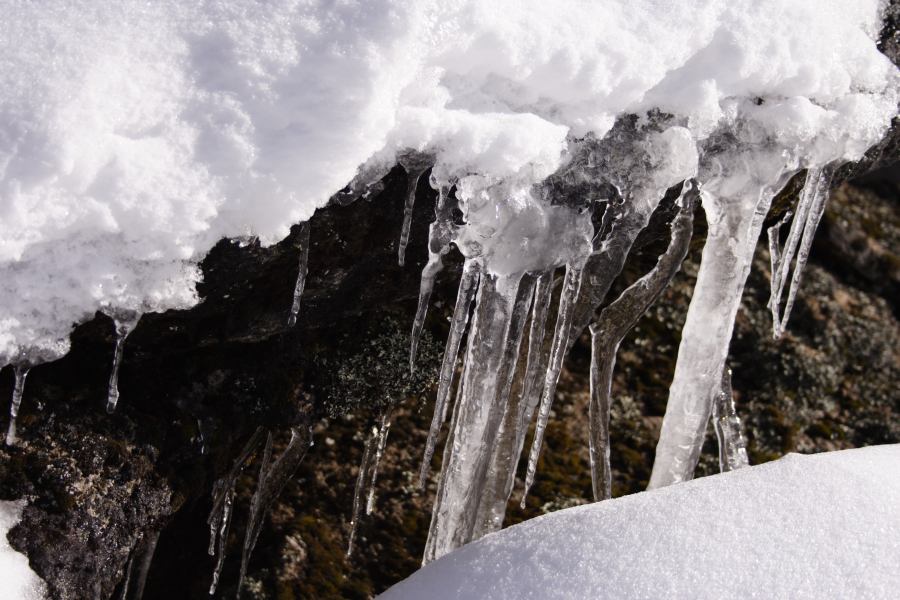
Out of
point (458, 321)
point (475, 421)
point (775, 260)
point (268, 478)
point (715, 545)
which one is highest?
point (775, 260)

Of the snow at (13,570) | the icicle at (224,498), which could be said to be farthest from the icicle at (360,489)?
the snow at (13,570)

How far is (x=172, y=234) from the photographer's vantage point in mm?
1523

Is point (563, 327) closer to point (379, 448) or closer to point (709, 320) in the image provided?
point (709, 320)

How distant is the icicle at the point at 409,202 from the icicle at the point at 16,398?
72cm

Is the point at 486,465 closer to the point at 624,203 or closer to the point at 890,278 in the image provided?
the point at 624,203

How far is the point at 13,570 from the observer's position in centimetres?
174

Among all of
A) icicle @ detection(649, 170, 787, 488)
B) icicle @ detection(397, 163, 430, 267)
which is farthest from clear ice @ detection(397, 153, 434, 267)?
icicle @ detection(649, 170, 787, 488)

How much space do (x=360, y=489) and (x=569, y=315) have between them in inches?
34.9

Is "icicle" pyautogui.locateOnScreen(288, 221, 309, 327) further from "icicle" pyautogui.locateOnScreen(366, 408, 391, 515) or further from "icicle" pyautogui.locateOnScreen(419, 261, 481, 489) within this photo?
"icicle" pyautogui.locateOnScreen(366, 408, 391, 515)

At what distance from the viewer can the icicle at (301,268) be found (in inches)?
67.6

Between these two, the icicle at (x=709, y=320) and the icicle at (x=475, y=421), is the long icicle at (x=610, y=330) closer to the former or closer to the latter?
the icicle at (x=709, y=320)

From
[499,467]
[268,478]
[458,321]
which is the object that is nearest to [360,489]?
[268,478]

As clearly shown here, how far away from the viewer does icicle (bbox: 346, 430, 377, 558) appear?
2.52 metres

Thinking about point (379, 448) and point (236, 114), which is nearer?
point (236, 114)
